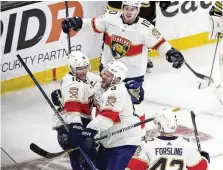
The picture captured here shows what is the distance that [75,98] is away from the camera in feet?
15.5

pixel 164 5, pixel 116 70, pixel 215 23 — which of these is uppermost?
pixel 116 70

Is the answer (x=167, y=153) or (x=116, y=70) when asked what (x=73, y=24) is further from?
(x=167, y=153)

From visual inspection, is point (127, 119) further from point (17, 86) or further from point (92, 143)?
point (17, 86)

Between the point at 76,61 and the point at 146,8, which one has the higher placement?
the point at 76,61

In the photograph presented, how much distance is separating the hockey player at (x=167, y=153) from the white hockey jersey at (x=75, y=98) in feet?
2.61

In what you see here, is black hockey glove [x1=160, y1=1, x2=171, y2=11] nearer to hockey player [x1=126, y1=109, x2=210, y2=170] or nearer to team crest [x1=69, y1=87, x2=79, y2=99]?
team crest [x1=69, y1=87, x2=79, y2=99]

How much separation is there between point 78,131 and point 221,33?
2.43m

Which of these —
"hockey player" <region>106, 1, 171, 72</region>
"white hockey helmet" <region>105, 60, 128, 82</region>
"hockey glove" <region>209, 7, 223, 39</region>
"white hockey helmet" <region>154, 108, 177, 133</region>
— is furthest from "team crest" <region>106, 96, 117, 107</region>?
"hockey player" <region>106, 1, 171, 72</region>

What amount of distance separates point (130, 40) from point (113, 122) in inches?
43.2

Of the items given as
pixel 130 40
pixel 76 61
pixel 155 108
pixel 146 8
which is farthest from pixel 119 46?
pixel 146 8

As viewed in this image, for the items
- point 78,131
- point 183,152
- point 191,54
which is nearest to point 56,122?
point 78,131

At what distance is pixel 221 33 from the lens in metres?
6.65

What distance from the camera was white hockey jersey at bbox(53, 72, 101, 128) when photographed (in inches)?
186

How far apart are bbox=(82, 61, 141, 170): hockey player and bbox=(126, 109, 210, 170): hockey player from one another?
0.56 metres
